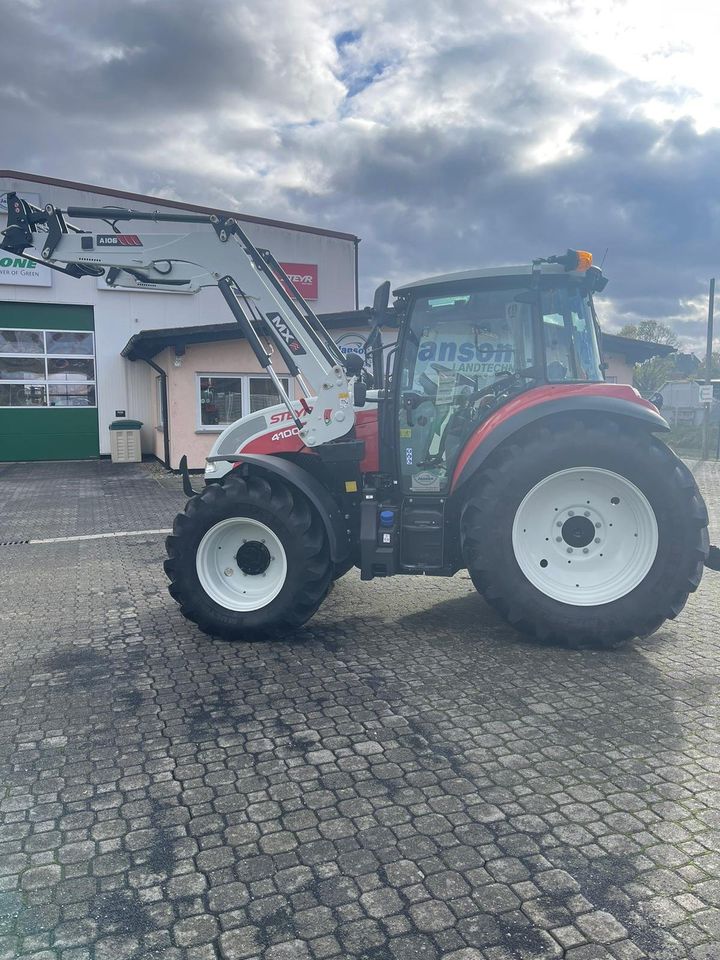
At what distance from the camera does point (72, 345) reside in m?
19.4

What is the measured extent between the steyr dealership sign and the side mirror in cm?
1751

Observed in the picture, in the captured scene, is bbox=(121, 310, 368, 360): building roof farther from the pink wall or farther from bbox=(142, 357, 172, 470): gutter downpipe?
bbox=(142, 357, 172, 470): gutter downpipe

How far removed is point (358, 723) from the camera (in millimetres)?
3801

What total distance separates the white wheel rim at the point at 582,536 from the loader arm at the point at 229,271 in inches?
62.1

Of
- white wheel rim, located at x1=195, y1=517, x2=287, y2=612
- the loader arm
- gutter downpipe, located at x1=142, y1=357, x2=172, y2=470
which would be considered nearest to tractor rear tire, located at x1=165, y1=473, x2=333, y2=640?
white wheel rim, located at x1=195, y1=517, x2=287, y2=612

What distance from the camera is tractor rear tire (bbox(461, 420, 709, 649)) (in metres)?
4.68

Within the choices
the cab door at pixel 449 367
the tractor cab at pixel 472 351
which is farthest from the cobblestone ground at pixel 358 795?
the tractor cab at pixel 472 351

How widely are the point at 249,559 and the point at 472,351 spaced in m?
2.24

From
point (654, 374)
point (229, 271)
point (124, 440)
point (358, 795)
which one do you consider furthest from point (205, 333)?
point (654, 374)

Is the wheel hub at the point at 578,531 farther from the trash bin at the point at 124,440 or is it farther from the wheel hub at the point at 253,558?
the trash bin at the point at 124,440

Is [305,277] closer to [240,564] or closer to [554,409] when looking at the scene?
[240,564]

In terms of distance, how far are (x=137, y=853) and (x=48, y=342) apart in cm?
1880

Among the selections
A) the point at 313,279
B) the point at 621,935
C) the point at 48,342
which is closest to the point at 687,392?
the point at 313,279

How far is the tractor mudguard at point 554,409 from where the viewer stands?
4.71 m
